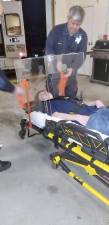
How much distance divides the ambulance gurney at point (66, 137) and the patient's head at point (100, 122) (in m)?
0.12

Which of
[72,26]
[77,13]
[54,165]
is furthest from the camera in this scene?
[72,26]

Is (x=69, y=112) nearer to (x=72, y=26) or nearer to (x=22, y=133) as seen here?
(x=22, y=133)

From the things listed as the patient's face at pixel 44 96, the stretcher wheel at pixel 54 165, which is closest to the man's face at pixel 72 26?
the patient's face at pixel 44 96

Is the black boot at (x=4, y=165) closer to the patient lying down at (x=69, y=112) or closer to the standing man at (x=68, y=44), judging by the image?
the patient lying down at (x=69, y=112)

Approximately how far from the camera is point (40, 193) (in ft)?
5.70

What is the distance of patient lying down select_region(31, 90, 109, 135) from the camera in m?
1.81

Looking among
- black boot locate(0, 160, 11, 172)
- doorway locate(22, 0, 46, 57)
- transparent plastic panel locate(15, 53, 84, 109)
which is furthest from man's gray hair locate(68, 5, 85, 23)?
doorway locate(22, 0, 46, 57)

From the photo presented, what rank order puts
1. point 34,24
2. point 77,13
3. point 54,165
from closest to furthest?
point 54,165, point 77,13, point 34,24

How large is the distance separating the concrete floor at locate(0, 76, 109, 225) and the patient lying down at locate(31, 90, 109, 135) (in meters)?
0.38

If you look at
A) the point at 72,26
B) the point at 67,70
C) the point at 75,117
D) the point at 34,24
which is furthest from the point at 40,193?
the point at 34,24

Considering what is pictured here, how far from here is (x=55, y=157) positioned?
189 centimetres

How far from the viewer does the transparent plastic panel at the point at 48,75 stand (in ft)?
6.86

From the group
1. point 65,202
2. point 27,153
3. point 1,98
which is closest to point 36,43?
point 1,98

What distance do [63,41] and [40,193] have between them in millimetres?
1705
